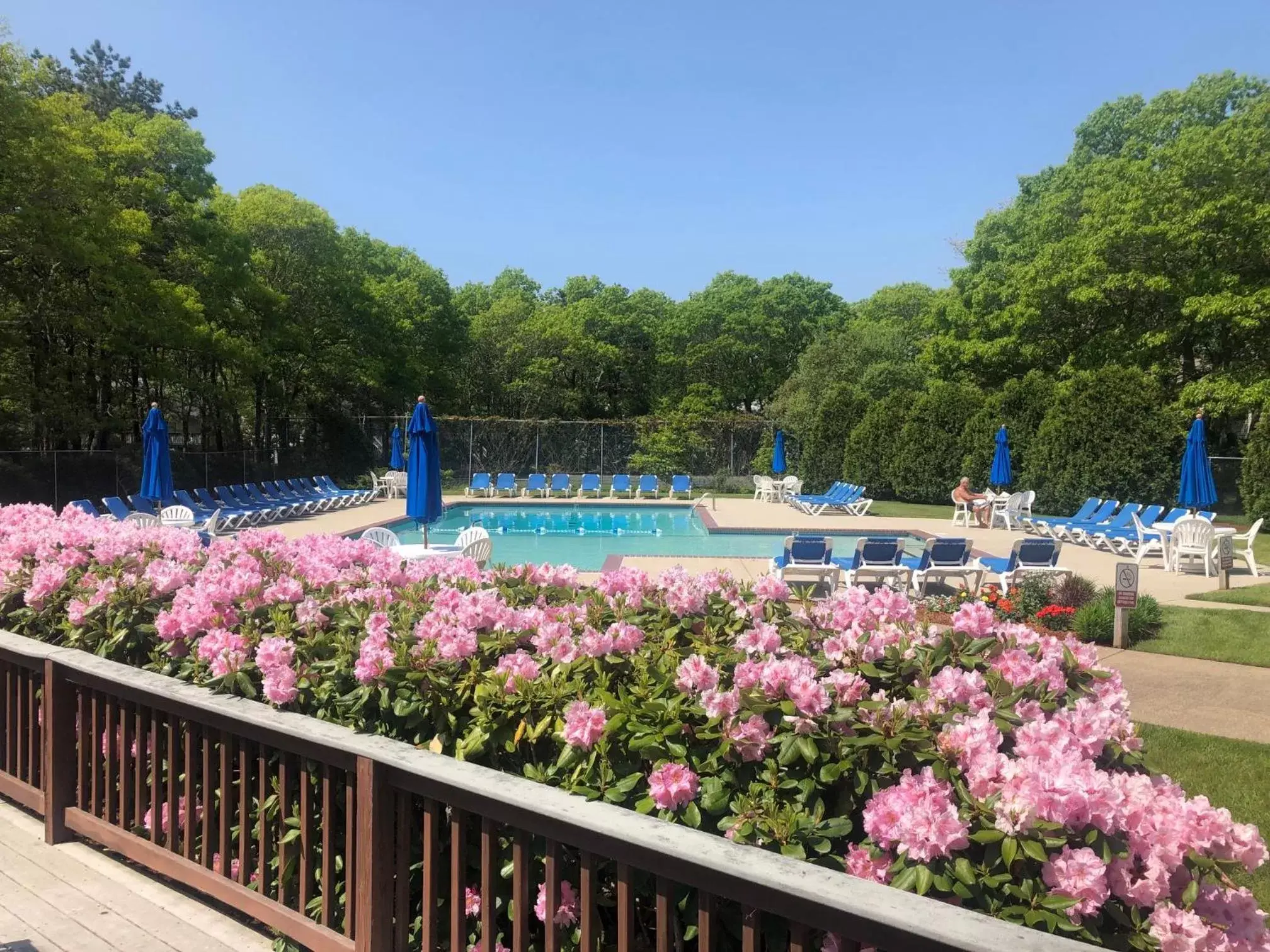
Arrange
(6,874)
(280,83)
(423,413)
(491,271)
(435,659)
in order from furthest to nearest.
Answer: (491,271)
(423,413)
(280,83)
(6,874)
(435,659)

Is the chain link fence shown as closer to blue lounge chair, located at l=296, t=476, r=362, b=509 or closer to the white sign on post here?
blue lounge chair, located at l=296, t=476, r=362, b=509

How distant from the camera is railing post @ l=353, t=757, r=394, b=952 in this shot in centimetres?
217

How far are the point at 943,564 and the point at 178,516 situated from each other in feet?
40.9

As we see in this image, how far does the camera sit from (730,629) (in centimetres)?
294

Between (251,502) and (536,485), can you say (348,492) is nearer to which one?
(251,502)

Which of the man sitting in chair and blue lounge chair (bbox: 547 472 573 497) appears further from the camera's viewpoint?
blue lounge chair (bbox: 547 472 573 497)

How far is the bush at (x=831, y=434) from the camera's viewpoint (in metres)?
27.9

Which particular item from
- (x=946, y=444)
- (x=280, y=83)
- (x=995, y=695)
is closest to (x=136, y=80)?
(x=280, y=83)

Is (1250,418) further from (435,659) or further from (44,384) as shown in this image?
(44,384)

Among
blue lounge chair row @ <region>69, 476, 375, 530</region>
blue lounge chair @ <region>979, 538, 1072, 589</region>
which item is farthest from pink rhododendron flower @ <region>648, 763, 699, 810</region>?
blue lounge chair row @ <region>69, 476, 375, 530</region>

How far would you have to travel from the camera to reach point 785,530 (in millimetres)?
18672

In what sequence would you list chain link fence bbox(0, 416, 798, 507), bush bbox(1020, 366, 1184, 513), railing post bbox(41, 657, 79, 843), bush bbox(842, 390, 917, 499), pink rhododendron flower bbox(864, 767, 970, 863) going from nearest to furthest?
pink rhododendron flower bbox(864, 767, 970, 863) → railing post bbox(41, 657, 79, 843) → bush bbox(1020, 366, 1184, 513) → bush bbox(842, 390, 917, 499) → chain link fence bbox(0, 416, 798, 507)

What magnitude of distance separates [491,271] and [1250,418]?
161ft

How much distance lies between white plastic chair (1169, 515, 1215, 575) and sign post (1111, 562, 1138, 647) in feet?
19.2
